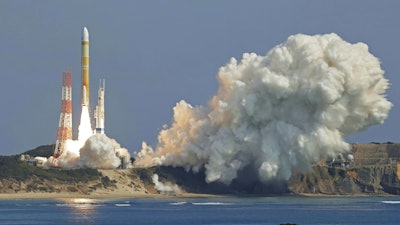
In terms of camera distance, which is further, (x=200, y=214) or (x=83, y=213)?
(x=200, y=214)

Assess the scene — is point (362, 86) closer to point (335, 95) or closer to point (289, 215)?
point (335, 95)

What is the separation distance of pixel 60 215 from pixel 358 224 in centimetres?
4461

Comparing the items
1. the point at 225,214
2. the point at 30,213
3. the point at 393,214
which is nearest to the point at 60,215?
the point at 30,213

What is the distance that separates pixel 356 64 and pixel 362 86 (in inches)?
161

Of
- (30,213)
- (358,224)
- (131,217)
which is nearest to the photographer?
(358,224)

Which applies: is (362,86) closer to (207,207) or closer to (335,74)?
Answer: (335,74)

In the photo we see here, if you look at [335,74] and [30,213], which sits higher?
[335,74]

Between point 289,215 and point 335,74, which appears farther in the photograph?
point 335,74

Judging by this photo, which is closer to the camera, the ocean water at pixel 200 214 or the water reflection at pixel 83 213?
the water reflection at pixel 83 213

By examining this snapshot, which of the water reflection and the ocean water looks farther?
the ocean water

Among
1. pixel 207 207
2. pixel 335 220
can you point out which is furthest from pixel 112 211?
pixel 335 220

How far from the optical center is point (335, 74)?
650ft

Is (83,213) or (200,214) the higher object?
(83,213)

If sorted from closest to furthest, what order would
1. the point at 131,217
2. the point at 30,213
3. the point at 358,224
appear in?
the point at 358,224 → the point at 131,217 → the point at 30,213
